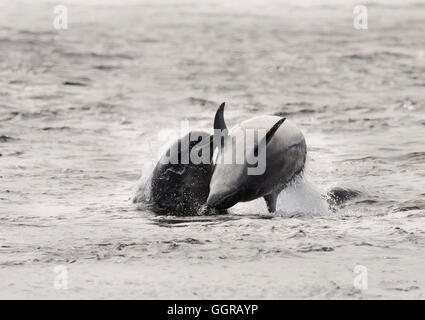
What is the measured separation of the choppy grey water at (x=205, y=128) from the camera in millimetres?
9141

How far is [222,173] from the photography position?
10.4 m

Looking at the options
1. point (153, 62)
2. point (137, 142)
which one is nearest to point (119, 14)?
point (153, 62)

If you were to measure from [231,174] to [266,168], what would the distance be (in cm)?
48

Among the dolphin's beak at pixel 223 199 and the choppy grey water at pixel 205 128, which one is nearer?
the choppy grey water at pixel 205 128

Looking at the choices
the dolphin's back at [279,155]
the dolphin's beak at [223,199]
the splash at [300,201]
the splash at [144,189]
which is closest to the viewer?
the dolphin's beak at [223,199]

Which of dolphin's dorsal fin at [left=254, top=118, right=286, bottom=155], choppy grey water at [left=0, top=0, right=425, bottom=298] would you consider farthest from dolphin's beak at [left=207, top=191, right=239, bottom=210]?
dolphin's dorsal fin at [left=254, top=118, right=286, bottom=155]

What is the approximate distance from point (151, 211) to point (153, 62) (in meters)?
17.2

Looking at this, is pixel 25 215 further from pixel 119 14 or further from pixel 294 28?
pixel 119 14

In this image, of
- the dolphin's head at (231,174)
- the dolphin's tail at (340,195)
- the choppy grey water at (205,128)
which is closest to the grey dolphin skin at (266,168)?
the dolphin's head at (231,174)

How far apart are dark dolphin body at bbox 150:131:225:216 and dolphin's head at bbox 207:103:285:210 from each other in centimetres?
82

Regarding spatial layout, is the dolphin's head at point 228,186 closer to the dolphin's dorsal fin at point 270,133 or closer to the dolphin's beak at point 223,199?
the dolphin's beak at point 223,199

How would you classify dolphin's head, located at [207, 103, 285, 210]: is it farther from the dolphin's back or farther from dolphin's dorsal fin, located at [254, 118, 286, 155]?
the dolphin's back

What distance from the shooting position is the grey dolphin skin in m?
10.3

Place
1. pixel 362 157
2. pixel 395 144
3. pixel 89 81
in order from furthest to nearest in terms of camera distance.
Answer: pixel 89 81 < pixel 395 144 < pixel 362 157
